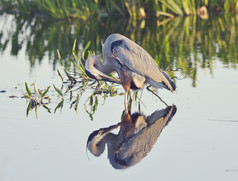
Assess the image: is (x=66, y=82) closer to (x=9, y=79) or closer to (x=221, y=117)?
(x=9, y=79)

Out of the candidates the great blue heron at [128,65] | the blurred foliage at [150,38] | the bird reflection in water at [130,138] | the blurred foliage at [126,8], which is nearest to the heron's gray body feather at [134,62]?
the great blue heron at [128,65]

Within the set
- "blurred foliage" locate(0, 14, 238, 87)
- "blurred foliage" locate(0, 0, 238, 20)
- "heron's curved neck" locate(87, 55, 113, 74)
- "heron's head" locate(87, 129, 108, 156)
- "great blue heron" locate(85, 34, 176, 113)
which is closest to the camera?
"heron's head" locate(87, 129, 108, 156)

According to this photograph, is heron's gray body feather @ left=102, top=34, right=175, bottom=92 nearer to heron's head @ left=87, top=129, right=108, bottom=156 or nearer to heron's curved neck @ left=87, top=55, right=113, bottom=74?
heron's curved neck @ left=87, top=55, right=113, bottom=74

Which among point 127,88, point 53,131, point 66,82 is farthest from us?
point 66,82

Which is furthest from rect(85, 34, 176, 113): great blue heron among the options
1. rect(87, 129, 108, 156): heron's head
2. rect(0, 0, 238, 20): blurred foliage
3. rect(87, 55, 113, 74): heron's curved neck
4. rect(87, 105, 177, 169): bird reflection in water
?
rect(0, 0, 238, 20): blurred foliage

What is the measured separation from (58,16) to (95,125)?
41.3 ft

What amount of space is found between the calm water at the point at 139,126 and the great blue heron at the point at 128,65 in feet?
0.94

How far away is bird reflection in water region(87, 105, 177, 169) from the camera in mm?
5289

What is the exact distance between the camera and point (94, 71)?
285 inches

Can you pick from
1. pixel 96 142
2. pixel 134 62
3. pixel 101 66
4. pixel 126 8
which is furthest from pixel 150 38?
pixel 96 142

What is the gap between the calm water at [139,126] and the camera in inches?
195

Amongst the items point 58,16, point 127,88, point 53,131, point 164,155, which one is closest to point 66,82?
point 127,88

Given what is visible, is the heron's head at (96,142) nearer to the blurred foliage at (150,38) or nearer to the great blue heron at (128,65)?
the great blue heron at (128,65)

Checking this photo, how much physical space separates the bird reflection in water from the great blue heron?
565 mm
